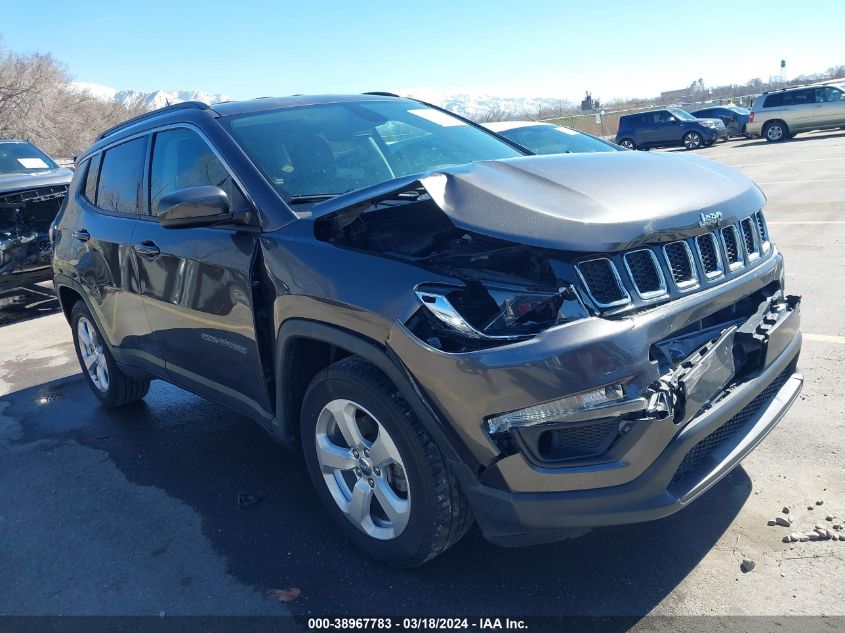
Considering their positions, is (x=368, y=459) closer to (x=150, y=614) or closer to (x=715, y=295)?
A: (x=150, y=614)

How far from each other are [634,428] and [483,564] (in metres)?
1.05

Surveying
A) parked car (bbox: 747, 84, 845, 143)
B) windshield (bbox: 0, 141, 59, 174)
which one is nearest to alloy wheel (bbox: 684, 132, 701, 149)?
parked car (bbox: 747, 84, 845, 143)

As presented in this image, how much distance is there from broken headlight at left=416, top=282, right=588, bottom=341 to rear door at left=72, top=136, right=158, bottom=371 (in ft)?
7.95

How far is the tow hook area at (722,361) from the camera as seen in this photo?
2.23 meters

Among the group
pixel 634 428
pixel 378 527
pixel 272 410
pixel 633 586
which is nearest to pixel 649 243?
pixel 634 428

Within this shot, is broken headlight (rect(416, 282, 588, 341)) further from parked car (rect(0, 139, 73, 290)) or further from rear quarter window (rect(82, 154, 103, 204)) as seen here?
parked car (rect(0, 139, 73, 290))

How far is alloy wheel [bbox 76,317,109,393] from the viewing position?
515cm

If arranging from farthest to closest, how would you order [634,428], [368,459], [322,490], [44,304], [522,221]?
[44,304]
[322,490]
[368,459]
[522,221]
[634,428]

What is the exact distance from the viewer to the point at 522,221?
7.88 feet

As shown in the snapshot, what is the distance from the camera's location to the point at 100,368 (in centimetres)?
528

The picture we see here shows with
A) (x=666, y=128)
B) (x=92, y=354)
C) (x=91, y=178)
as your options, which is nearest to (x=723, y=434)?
(x=91, y=178)

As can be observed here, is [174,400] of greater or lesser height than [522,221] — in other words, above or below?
below

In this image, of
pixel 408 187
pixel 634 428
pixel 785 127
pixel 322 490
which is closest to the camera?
pixel 634 428

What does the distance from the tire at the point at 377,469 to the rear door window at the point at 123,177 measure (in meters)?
2.11
